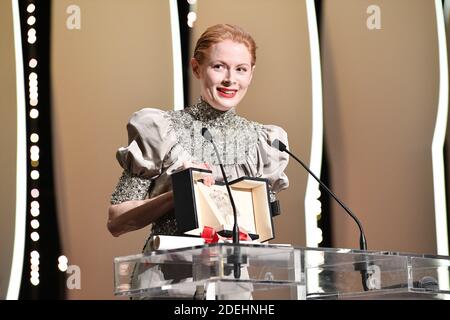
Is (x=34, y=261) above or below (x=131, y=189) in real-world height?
below

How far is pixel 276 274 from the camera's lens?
2264 millimetres

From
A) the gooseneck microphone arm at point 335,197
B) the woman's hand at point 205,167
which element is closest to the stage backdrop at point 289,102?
the gooseneck microphone arm at point 335,197

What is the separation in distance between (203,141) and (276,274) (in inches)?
38.6

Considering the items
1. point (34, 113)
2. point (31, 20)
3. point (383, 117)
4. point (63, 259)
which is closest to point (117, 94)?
point (34, 113)

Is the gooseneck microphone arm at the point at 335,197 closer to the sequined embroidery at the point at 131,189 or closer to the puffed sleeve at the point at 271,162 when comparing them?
the puffed sleeve at the point at 271,162

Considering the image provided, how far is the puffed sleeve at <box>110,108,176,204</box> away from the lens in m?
3.04

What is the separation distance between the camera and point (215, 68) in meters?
3.21

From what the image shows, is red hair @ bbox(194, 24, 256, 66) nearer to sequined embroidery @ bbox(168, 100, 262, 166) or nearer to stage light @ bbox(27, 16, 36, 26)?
sequined embroidery @ bbox(168, 100, 262, 166)

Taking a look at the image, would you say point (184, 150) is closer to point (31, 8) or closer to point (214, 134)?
point (214, 134)

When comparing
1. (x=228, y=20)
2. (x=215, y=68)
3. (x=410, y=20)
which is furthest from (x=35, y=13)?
(x=410, y=20)

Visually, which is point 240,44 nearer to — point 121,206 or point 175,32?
point 121,206

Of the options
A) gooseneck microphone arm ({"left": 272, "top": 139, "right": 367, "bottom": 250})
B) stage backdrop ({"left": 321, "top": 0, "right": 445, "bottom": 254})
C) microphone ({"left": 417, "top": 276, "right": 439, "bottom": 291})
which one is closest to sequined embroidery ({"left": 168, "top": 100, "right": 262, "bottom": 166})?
gooseneck microphone arm ({"left": 272, "top": 139, "right": 367, "bottom": 250})

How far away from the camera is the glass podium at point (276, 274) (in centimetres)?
222

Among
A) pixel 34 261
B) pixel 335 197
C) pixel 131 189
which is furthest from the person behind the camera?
pixel 34 261
